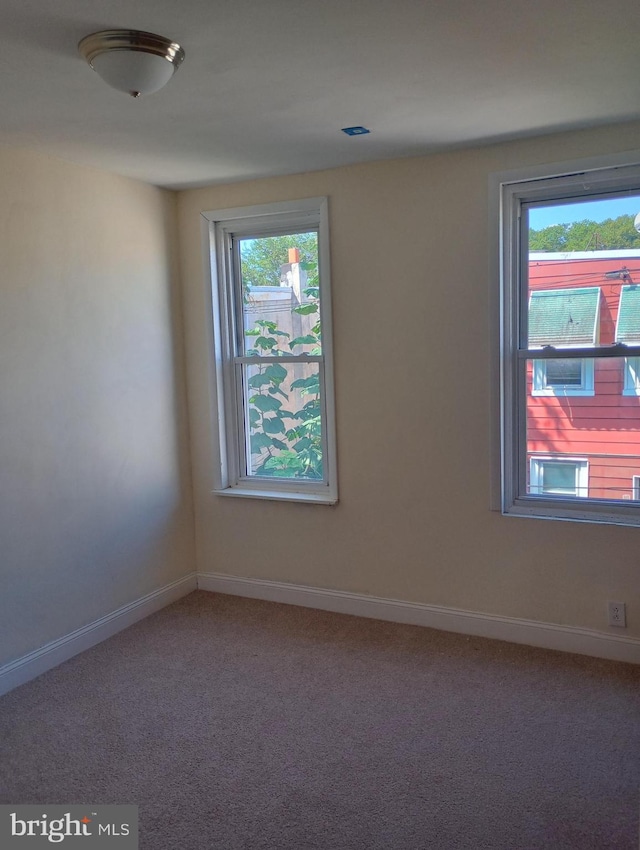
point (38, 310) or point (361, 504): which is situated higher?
point (38, 310)

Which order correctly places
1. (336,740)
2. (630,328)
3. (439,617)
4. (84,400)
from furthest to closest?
1. (439,617)
2. (84,400)
3. (630,328)
4. (336,740)

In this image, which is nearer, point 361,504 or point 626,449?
point 626,449

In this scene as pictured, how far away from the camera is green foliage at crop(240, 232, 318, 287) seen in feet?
12.4

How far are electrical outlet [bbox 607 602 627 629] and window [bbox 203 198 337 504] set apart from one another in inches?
59.0

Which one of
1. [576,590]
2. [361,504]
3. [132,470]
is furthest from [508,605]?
[132,470]

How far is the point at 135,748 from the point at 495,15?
275 centimetres

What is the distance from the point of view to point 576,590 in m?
3.20

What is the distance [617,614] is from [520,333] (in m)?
1.39

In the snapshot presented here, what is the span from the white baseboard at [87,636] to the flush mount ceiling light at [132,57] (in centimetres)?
246

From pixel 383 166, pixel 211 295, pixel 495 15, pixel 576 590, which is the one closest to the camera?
pixel 495 15

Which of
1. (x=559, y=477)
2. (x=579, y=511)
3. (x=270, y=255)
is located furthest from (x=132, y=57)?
(x=579, y=511)

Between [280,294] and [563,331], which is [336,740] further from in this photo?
[280,294]

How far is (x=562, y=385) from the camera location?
127 inches

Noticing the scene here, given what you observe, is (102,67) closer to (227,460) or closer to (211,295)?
(211,295)
